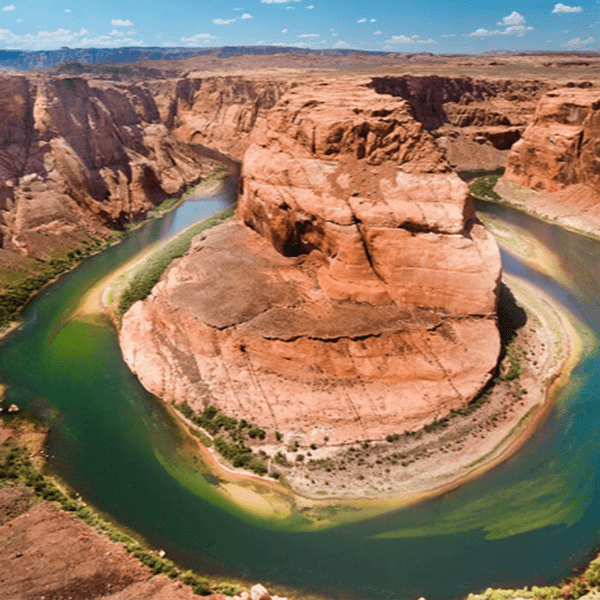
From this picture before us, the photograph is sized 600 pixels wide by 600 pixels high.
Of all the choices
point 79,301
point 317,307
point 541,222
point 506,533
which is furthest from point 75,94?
point 506,533

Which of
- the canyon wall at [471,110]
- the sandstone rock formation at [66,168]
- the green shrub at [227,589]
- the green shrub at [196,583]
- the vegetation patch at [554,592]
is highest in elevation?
the canyon wall at [471,110]

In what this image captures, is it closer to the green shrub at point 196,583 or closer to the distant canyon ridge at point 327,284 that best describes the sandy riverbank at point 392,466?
the distant canyon ridge at point 327,284

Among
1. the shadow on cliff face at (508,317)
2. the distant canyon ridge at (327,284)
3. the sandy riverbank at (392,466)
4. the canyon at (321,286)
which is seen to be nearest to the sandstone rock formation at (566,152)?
the shadow on cliff face at (508,317)

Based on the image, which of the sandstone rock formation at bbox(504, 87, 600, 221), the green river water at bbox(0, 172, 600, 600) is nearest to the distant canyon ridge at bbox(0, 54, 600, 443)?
the green river water at bbox(0, 172, 600, 600)

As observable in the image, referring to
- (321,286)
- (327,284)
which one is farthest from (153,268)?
(327,284)

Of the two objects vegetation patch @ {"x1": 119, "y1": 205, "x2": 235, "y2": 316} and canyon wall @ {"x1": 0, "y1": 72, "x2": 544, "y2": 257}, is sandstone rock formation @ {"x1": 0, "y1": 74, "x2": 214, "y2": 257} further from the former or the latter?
vegetation patch @ {"x1": 119, "y1": 205, "x2": 235, "y2": 316}

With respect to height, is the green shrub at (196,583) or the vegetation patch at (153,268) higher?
the vegetation patch at (153,268)

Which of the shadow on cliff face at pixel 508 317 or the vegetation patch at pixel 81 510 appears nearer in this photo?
the vegetation patch at pixel 81 510
